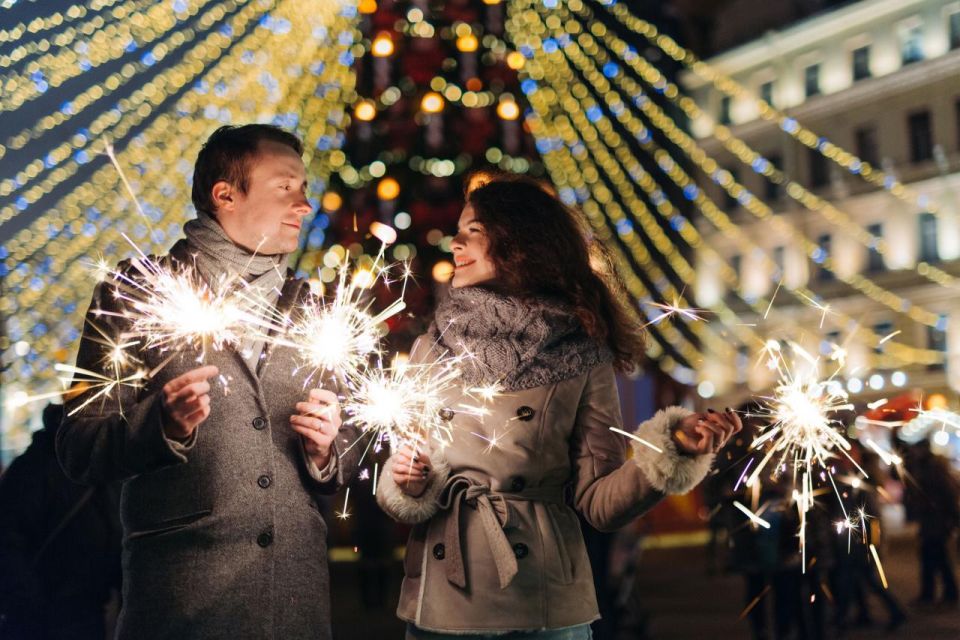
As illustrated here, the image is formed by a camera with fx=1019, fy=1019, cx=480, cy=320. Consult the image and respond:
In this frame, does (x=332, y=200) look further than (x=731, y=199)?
No

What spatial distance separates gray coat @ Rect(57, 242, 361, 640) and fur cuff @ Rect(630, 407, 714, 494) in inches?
31.7

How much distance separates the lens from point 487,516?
8.32ft

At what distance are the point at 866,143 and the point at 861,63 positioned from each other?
259 centimetres

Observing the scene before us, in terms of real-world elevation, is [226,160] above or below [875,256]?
below

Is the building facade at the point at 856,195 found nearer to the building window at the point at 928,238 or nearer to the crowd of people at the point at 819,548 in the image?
the building window at the point at 928,238

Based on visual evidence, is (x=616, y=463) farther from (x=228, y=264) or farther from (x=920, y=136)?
(x=920, y=136)

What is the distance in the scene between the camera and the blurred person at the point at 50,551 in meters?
3.94

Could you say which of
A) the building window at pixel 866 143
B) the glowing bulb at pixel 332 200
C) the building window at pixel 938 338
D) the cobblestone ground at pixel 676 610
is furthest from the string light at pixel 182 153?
the building window at pixel 866 143

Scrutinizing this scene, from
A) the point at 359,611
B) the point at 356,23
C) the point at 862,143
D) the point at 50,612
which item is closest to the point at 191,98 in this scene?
the point at 356,23

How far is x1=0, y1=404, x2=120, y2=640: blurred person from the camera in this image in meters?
3.94

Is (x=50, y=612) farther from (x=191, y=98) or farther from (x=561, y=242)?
(x=191, y=98)

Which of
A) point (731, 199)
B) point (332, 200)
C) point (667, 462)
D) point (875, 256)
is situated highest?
point (731, 199)

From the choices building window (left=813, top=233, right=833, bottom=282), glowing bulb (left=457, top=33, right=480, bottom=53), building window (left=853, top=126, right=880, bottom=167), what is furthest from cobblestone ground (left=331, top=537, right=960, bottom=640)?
building window (left=853, top=126, right=880, bottom=167)

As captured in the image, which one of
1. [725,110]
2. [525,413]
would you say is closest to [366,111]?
[525,413]
